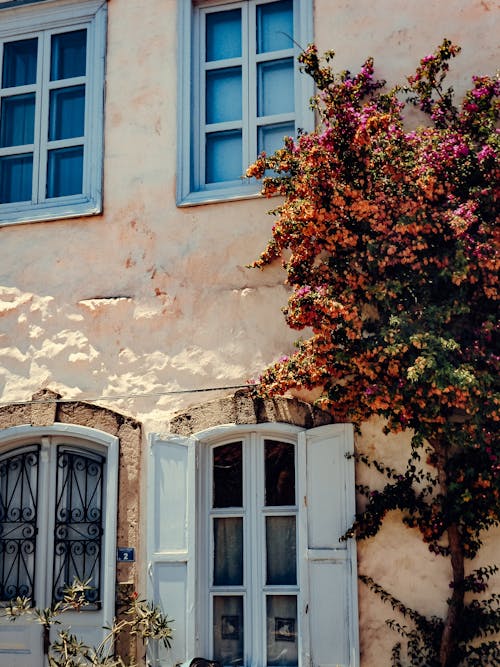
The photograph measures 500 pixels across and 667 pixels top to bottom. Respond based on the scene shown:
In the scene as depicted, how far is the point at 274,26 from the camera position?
8.22m

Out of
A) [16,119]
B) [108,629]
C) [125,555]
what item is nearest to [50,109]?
[16,119]

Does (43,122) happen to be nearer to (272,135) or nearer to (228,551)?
(272,135)

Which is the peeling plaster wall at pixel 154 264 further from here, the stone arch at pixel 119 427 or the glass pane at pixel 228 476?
the glass pane at pixel 228 476

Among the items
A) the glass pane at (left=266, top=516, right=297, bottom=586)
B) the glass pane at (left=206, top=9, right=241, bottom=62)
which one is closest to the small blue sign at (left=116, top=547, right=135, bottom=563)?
the glass pane at (left=266, top=516, right=297, bottom=586)

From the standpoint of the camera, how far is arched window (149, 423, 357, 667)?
7031mm

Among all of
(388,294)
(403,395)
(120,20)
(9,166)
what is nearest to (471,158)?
(388,294)

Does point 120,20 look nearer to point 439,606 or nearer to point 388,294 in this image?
point 388,294

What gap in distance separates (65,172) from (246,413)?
2.67m

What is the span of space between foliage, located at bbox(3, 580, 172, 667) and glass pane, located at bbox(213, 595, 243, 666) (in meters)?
0.38

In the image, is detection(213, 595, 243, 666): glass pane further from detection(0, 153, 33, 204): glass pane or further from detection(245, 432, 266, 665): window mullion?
detection(0, 153, 33, 204): glass pane

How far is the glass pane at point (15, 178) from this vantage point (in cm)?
862

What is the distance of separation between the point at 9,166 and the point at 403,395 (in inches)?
162

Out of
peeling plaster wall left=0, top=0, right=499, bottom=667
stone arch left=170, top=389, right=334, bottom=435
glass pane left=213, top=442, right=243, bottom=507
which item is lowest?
glass pane left=213, top=442, right=243, bottom=507

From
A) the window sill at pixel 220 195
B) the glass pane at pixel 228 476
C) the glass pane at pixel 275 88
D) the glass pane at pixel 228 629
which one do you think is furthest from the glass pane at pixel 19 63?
the glass pane at pixel 228 629
